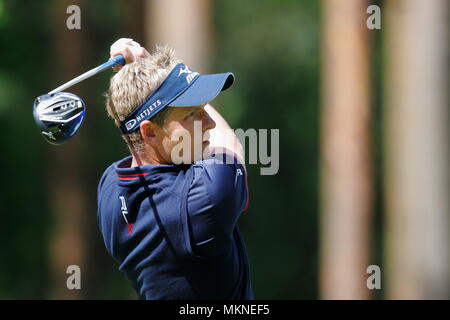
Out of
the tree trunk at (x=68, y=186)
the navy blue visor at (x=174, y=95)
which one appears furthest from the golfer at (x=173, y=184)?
the tree trunk at (x=68, y=186)

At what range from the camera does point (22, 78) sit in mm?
17578

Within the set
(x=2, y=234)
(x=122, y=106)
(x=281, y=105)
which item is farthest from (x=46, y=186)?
(x=122, y=106)

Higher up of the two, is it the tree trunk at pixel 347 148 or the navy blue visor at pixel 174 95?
the navy blue visor at pixel 174 95

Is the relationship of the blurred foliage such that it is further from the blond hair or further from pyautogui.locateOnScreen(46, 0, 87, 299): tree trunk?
the blond hair

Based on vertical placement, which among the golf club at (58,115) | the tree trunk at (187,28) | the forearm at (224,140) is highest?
the tree trunk at (187,28)

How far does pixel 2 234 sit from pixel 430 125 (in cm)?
1059

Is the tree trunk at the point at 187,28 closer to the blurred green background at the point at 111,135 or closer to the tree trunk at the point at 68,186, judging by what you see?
the blurred green background at the point at 111,135

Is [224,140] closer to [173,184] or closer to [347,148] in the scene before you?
[173,184]

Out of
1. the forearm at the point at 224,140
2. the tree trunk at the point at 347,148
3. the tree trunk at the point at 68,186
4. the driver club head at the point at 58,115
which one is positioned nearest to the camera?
the driver club head at the point at 58,115

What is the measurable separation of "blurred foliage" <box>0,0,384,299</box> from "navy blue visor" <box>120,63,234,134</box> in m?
10.9

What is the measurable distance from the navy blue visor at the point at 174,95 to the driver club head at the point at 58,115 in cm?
25

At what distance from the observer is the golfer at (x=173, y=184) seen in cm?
382

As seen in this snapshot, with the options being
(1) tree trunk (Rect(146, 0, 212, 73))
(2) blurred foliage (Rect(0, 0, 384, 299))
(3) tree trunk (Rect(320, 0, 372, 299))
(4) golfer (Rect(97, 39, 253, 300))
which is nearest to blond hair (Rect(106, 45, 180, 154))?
(4) golfer (Rect(97, 39, 253, 300))

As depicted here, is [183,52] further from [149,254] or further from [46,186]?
[46,186]
